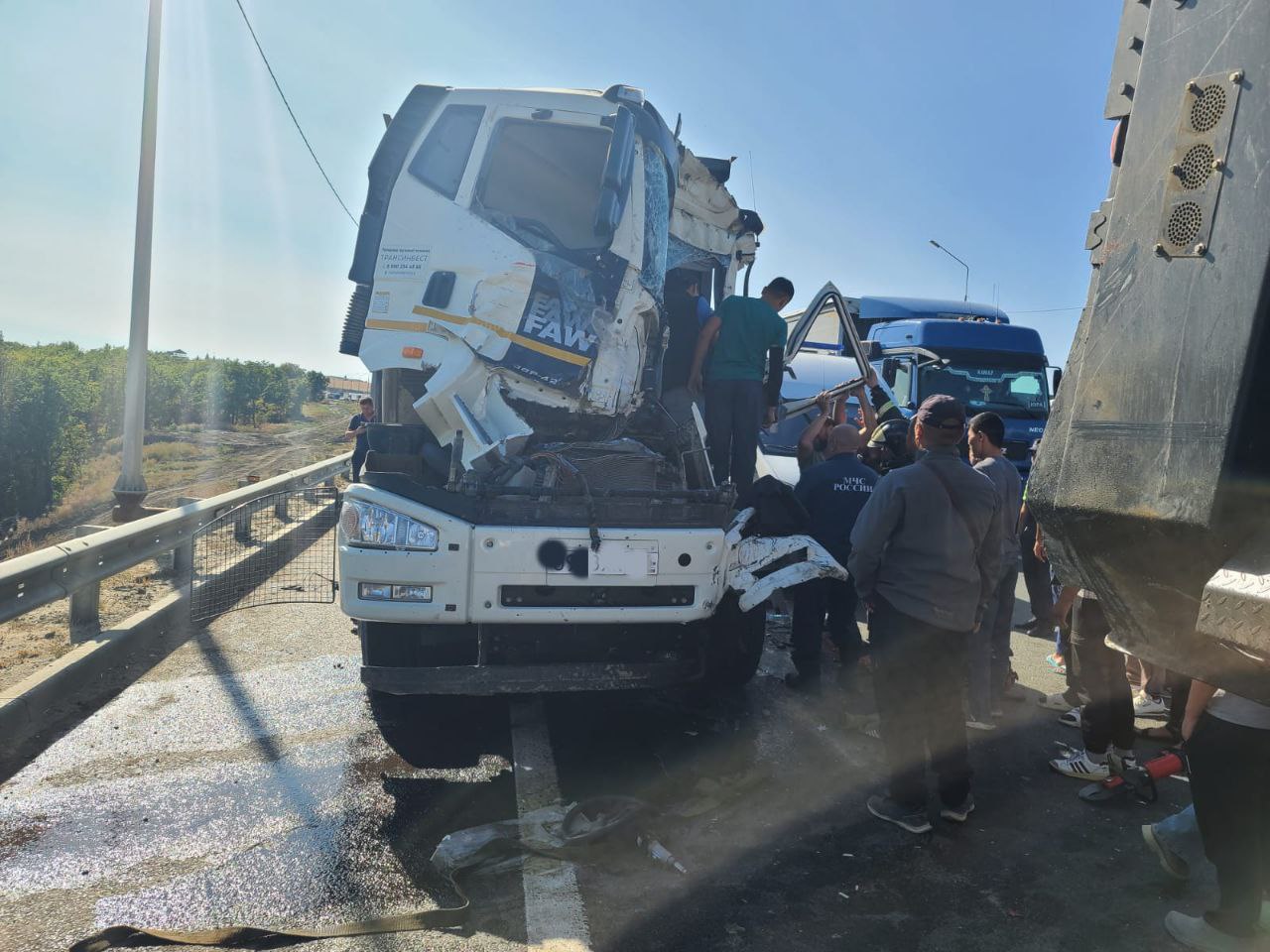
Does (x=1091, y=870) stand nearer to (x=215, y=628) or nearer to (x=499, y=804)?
(x=499, y=804)

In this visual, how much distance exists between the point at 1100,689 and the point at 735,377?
3056 millimetres

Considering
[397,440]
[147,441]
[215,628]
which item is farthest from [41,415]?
[397,440]

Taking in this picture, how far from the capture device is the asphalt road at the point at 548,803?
9.63ft

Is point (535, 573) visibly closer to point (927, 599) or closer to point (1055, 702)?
point (927, 599)

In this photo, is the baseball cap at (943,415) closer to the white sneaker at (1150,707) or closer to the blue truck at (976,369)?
the white sneaker at (1150,707)

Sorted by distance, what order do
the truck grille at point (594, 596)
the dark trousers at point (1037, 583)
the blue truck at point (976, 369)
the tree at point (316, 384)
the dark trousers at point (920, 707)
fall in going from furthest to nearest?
the tree at point (316, 384) → the blue truck at point (976, 369) → the dark trousers at point (1037, 583) → the truck grille at point (594, 596) → the dark trousers at point (920, 707)

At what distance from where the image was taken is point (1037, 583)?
7020 mm

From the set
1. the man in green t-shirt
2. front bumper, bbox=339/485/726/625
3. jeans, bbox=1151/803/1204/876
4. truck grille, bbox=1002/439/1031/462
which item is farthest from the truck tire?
truck grille, bbox=1002/439/1031/462

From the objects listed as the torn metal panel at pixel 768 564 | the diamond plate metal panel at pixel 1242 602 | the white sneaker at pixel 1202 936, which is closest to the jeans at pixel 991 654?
the torn metal panel at pixel 768 564

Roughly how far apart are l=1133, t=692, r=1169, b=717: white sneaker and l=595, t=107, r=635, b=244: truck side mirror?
4.12m

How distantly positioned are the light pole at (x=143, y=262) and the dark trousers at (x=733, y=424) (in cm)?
803

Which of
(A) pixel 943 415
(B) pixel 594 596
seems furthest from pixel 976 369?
(B) pixel 594 596

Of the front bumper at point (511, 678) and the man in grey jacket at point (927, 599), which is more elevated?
the man in grey jacket at point (927, 599)

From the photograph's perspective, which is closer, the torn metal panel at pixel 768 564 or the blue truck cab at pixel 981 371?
the torn metal panel at pixel 768 564
